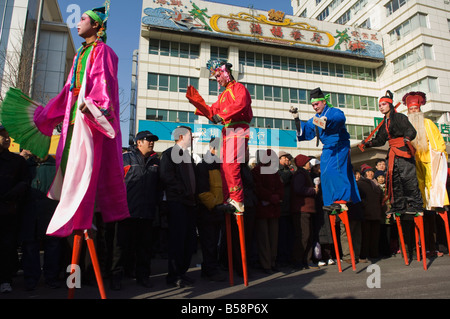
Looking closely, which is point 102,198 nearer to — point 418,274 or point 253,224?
point 253,224

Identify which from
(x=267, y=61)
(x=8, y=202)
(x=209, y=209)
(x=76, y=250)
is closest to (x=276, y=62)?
(x=267, y=61)

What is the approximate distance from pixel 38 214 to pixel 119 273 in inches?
61.3

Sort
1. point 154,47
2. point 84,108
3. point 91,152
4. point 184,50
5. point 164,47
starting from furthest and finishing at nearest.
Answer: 1. point 184,50
2. point 164,47
3. point 154,47
4. point 91,152
5. point 84,108

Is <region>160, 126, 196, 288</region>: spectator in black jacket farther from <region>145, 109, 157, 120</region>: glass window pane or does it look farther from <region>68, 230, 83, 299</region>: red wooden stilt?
<region>145, 109, 157, 120</region>: glass window pane

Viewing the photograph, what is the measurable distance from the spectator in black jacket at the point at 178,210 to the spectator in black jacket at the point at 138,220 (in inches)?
10.7

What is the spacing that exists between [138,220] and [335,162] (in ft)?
9.46

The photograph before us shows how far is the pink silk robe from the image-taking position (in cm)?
240

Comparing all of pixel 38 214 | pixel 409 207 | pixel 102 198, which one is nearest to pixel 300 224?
pixel 409 207

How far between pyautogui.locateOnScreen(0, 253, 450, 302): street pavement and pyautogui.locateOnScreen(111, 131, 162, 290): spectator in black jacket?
0.23 metres

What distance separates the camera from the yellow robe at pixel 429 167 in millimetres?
4887

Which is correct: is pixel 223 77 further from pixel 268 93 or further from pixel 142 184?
pixel 268 93

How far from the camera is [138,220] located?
4.22 meters

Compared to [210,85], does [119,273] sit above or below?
below

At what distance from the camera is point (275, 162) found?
559 centimetres
